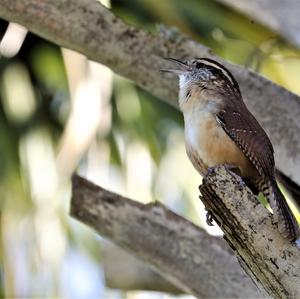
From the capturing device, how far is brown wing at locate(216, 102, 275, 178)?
2.73 metres

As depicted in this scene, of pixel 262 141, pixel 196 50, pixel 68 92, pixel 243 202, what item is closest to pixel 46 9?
pixel 196 50

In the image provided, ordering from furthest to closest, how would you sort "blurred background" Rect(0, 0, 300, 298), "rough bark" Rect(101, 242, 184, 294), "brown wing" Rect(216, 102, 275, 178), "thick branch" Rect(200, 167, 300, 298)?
"blurred background" Rect(0, 0, 300, 298) < "rough bark" Rect(101, 242, 184, 294) < "brown wing" Rect(216, 102, 275, 178) < "thick branch" Rect(200, 167, 300, 298)

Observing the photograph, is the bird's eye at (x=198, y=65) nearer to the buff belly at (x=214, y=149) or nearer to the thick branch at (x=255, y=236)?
the buff belly at (x=214, y=149)

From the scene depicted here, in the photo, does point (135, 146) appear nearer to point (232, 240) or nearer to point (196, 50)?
point (196, 50)

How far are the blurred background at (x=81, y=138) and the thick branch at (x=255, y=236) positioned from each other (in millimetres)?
1507

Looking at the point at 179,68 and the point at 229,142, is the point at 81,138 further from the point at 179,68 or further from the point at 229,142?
the point at 229,142

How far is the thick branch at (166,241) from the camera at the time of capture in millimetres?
3096

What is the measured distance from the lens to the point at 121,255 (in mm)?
3490

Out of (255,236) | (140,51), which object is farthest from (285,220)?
(140,51)

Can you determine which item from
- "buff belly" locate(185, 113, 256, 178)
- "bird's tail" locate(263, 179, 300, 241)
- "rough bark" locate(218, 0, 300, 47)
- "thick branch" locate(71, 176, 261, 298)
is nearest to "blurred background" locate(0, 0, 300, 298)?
"rough bark" locate(218, 0, 300, 47)

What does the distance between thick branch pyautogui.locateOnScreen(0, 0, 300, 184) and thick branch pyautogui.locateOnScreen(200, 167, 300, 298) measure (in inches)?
32.2

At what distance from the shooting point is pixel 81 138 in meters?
4.00

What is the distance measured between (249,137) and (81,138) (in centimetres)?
133

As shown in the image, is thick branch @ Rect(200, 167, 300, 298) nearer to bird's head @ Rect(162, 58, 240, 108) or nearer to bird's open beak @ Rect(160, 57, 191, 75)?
bird's head @ Rect(162, 58, 240, 108)
